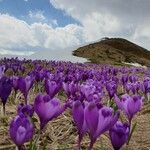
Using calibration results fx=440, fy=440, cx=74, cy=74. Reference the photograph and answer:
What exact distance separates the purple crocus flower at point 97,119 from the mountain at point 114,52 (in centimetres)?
4285

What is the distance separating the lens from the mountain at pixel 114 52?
169ft

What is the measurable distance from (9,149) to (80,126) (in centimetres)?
165

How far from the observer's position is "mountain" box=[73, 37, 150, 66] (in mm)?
51447

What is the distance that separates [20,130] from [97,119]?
45cm

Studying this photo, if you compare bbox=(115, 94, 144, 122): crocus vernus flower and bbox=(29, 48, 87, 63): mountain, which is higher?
bbox=(29, 48, 87, 63): mountain

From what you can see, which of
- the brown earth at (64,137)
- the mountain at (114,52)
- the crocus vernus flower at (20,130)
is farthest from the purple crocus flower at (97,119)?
the mountain at (114,52)

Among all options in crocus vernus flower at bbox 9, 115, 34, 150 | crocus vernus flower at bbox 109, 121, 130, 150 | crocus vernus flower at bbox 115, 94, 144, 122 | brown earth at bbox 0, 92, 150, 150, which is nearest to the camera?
crocus vernus flower at bbox 9, 115, 34, 150

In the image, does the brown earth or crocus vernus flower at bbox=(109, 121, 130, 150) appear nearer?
crocus vernus flower at bbox=(109, 121, 130, 150)

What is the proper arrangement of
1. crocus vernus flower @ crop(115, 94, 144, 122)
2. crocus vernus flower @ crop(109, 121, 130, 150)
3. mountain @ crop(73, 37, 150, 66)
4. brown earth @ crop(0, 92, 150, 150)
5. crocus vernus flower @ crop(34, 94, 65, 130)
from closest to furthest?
crocus vernus flower @ crop(109, 121, 130, 150) < crocus vernus flower @ crop(34, 94, 65, 130) < crocus vernus flower @ crop(115, 94, 144, 122) < brown earth @ crop(0, 92, 150, 150) < mountain @ crop(73, 37, 150, 66)

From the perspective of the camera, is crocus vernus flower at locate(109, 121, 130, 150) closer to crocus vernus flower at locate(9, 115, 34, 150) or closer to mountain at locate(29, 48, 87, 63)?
crocus vernus flower at locate(9, 115, 34, 150)

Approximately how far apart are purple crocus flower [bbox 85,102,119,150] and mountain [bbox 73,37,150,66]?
42850 millimetres

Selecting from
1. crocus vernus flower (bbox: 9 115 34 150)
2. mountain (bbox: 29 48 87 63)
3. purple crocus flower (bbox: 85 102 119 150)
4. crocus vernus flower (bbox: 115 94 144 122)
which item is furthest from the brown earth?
mountain (bbox: 29 48 87 63)

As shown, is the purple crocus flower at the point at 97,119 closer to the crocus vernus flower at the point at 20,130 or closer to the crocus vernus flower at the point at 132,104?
the crocus vernus flower at the point at 20,130

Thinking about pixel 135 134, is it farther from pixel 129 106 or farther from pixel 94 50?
pixel 94 50
